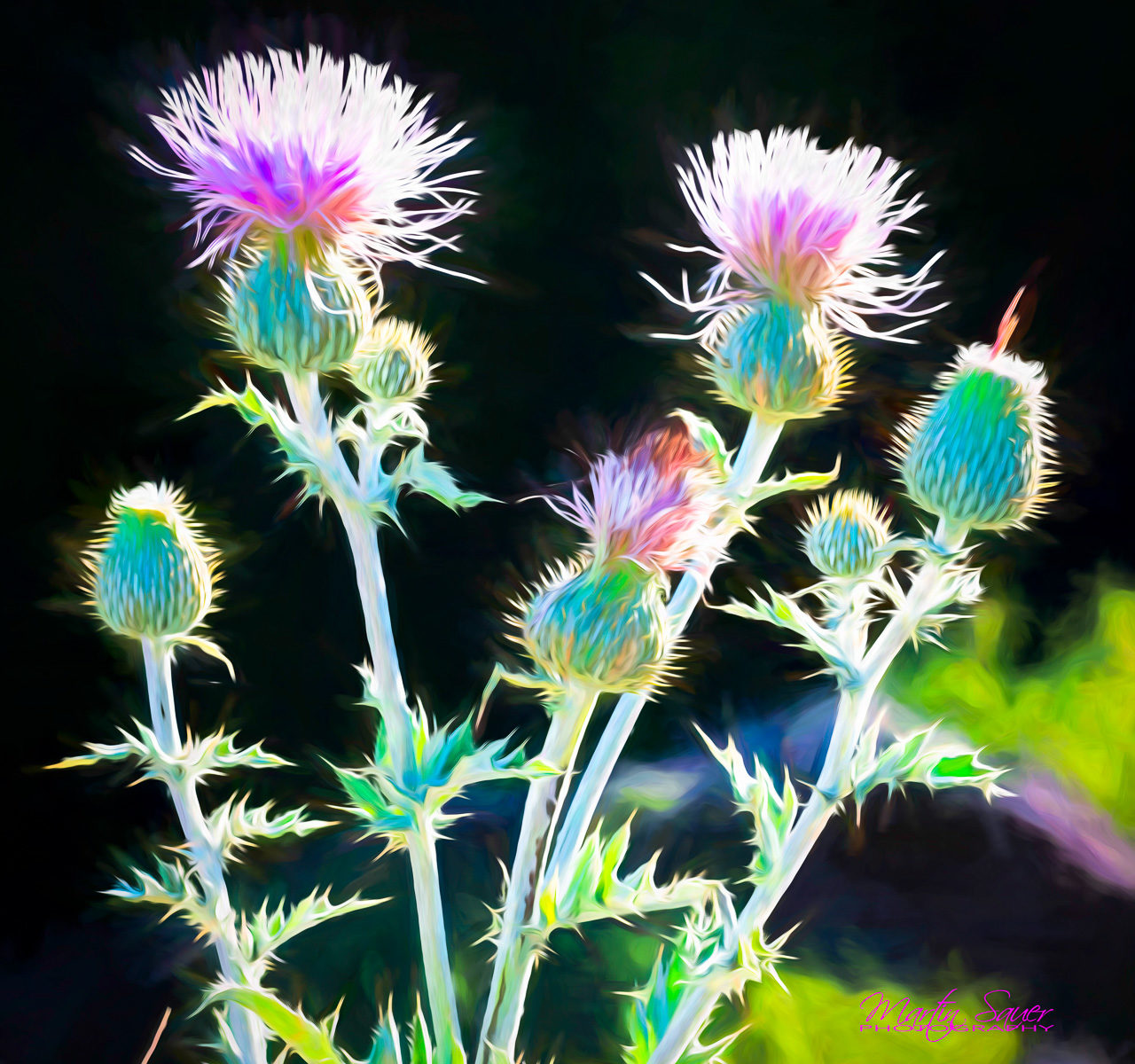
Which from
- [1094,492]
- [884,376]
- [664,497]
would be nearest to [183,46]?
[664,497]

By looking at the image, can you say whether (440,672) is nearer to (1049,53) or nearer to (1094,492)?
(1094,492)

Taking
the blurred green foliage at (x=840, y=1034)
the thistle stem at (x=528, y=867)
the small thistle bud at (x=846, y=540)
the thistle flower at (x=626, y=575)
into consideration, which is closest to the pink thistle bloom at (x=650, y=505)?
the thistle flower at (x=626, y=575)

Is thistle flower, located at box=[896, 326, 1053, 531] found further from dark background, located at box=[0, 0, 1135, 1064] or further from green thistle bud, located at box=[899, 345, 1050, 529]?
dark background, located at box=[0, 0, 1135, 1064]

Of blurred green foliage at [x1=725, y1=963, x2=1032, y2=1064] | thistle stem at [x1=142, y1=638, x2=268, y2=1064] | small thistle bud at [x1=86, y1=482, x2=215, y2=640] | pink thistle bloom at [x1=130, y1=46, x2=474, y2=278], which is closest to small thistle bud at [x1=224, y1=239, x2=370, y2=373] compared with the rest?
pink thistle bloom at [x1=130, y1=46, x2=474, y2=278]

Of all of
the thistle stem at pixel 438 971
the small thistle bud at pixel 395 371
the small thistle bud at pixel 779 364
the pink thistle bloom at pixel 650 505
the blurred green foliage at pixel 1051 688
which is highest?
the blurred green foliage at pixel 1051 688

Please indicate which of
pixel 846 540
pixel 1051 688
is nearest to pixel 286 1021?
pixel 846 540

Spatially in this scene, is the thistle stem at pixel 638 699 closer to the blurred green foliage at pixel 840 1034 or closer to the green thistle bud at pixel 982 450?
the green thistle bud at pixel 982 450

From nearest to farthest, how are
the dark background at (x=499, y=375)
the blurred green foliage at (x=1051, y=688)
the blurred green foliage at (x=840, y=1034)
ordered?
the dark background at (x=499, y=375), the blurred green foliage at (x=840, y=1034), the blurred green foliage at (x=1051, y=688)
